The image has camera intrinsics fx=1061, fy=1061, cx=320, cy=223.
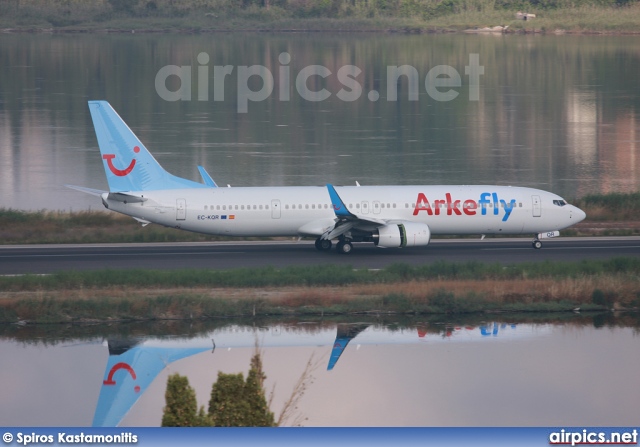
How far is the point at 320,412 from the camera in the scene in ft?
110

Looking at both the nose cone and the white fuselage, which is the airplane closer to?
the white fuselage

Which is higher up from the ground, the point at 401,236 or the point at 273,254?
the point at 401,236

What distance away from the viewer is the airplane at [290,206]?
184 feet

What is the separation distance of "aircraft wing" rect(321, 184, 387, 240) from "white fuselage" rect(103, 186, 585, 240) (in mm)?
653

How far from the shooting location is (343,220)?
55875 millimetres

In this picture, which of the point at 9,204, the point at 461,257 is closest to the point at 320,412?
the point at 461,257

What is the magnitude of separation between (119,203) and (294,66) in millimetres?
129586

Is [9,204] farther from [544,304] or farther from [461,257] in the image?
[544,304]

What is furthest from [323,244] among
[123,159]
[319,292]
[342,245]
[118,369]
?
[118,369]

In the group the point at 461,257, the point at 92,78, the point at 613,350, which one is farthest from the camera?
the point at 92,78

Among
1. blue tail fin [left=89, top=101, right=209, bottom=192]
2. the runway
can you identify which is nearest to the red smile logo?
the runway

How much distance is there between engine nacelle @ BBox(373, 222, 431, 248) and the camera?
54875 millimetres

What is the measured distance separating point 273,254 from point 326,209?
12.4 feet

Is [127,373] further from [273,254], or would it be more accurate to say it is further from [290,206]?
[290,206]
